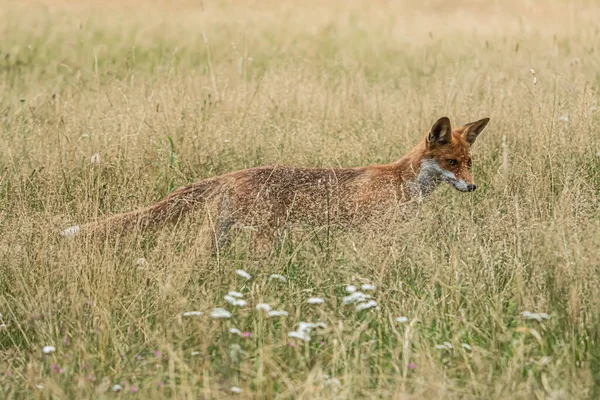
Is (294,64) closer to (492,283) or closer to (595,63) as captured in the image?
(595,63)

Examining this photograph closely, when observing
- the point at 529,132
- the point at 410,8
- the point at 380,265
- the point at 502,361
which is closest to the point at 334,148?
the point at 529,132

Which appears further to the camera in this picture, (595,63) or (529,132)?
(595,63)

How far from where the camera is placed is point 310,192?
20.3ft

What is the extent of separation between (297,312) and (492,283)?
1.08 meters

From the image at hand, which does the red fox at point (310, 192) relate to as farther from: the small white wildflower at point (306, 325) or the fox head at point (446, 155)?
the small white wildflower at point (306, 325)

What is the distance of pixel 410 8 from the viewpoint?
2047 centimetres

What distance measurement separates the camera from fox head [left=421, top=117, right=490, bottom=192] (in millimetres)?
6664

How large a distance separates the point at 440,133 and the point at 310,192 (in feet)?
4.03

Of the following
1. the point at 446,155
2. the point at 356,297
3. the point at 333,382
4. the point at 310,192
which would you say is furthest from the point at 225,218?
the point at 333,382

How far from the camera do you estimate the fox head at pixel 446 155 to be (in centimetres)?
666

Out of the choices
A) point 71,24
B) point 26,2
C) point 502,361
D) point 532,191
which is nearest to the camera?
point 502,361

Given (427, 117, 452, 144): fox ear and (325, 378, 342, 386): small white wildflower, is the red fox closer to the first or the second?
(427, 117, 452, 144): fox ear

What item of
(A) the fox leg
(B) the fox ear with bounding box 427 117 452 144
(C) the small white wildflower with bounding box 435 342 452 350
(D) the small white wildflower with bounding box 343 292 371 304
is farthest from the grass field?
(B) the fox ear with bounding box 427 117 452 144

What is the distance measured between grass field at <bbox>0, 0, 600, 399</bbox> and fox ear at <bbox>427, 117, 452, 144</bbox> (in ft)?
1.27
